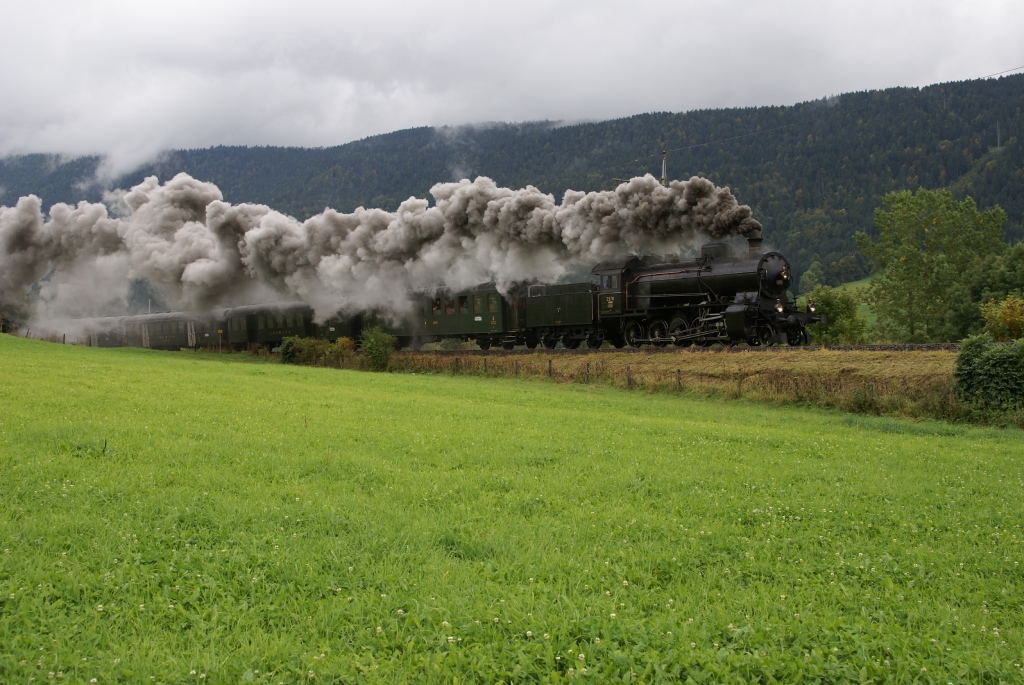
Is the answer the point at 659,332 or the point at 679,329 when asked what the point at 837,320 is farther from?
the point at 679,329

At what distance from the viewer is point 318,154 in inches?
7726

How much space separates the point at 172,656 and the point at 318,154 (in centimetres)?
20431

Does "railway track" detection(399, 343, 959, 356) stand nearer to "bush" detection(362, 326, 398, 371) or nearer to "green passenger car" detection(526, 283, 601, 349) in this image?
"green passenger car" detection(526, 283, 601, 349)

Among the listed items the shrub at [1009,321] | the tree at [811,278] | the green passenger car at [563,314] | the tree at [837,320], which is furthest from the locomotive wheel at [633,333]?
the tree at [811,278]

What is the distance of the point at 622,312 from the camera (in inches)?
1195

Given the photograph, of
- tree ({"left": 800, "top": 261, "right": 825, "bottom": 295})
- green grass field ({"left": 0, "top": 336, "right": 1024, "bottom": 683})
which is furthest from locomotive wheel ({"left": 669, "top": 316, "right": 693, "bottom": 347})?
tree ({"left": 800, "top": 261, "right": 825, "bottom": 295})

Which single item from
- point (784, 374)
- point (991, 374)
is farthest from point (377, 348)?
point (991, 374)

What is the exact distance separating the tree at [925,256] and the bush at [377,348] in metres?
36.0

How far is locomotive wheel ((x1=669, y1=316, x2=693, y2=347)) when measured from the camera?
28.8 meters

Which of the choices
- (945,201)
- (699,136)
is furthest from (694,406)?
(699,136)

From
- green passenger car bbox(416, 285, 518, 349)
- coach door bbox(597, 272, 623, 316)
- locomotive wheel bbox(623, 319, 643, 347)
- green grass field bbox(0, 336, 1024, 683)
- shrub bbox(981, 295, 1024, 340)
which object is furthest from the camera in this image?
green passenger car bbox(416, 285, 518, 349)

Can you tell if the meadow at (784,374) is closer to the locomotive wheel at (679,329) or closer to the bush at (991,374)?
the bush at (991,374)

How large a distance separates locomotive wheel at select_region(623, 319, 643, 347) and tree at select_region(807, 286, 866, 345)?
18.6 m

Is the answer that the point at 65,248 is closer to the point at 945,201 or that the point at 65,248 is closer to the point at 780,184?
the point at 945,201
